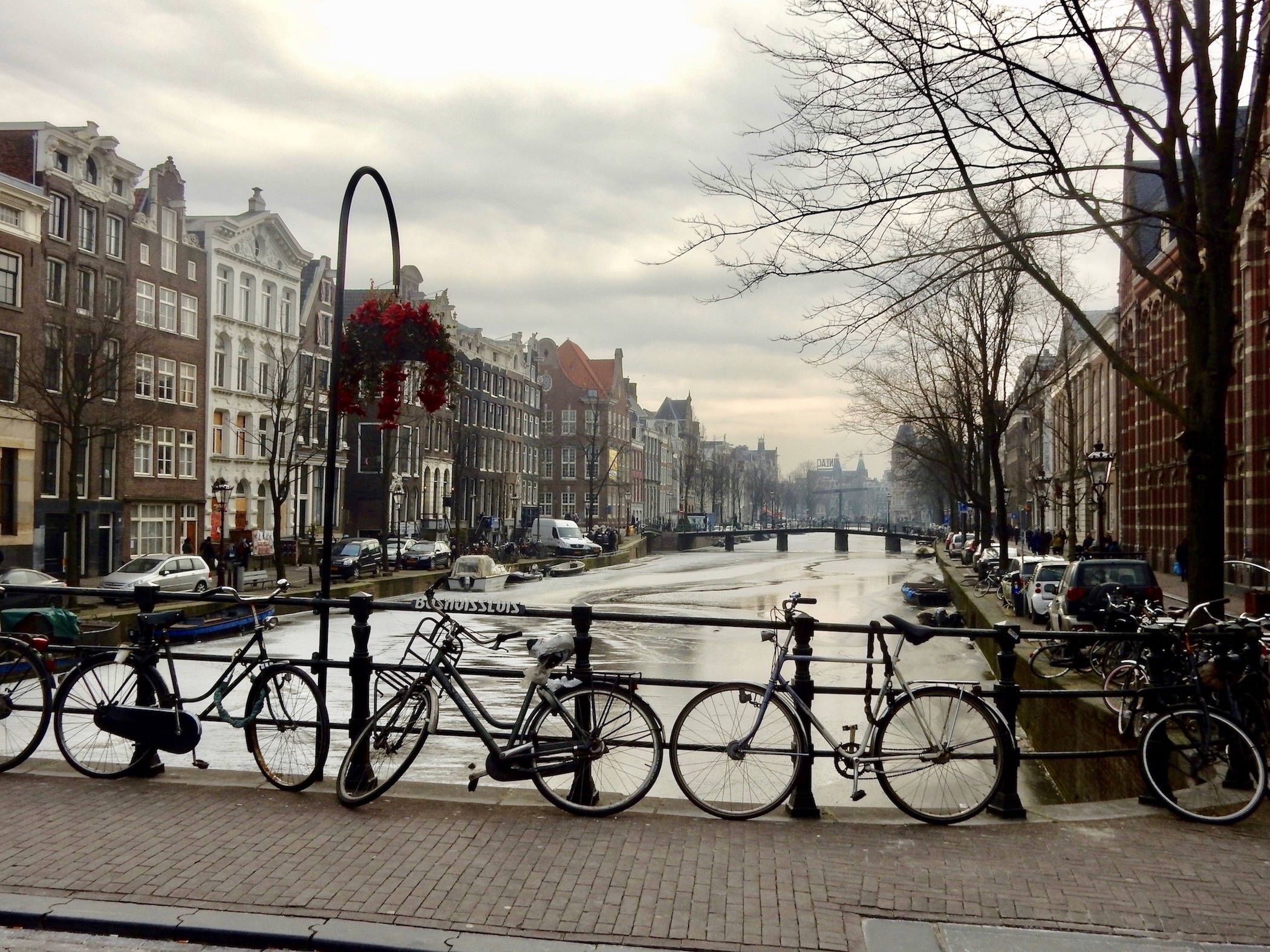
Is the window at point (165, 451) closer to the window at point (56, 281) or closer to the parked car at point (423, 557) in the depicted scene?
the window at point (56, 281)

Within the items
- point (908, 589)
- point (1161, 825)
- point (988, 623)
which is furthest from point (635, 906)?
point (908, 589)

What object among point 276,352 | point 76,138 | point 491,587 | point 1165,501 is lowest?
point 491,587

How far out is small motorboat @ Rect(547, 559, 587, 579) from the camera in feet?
200

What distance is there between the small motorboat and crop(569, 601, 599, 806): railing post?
53.1 metres

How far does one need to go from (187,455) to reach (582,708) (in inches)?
1826

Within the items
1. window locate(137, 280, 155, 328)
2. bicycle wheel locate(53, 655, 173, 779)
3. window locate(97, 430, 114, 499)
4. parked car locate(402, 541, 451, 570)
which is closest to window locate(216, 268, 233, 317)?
window locate(137, 280, 155, 328)

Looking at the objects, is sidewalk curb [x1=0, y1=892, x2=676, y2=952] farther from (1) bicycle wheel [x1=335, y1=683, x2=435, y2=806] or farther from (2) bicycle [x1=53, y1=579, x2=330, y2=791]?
(2) bicycle [x1=53, y1=579, x2=330, y2=791]

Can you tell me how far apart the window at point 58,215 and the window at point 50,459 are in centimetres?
684

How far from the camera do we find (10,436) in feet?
120

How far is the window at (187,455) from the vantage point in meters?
48.7

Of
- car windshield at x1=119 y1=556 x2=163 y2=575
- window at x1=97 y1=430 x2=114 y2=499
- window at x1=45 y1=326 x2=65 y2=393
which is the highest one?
window at x1=45 y1=326 x2=65 y2=393

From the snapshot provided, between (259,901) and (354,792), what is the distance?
5.59ft

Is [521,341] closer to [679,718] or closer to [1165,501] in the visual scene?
[1165,501]

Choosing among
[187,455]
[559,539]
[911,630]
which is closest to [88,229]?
[187,455]
